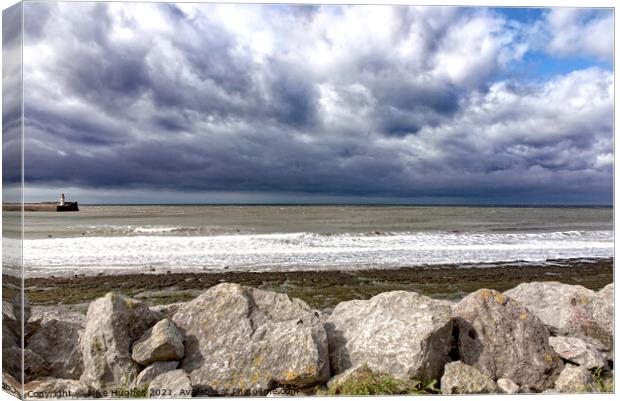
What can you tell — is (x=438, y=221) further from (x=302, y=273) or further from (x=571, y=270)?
(x=302, y=273)

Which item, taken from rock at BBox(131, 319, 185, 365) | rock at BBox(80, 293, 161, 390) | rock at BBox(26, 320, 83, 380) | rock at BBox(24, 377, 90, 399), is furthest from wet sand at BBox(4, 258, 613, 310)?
rock at BBox(131, 319, 185, 365)

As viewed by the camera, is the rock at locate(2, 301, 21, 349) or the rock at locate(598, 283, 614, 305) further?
the rock at locate(598, 283, 614, 305)

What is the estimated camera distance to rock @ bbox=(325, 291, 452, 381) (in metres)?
4.45

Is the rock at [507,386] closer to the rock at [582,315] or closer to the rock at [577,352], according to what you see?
the rock at [577,352]

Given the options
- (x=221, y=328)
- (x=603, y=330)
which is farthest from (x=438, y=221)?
(x=221, y=328)

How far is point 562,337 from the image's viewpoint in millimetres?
5062

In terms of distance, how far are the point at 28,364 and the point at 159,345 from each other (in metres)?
1.80

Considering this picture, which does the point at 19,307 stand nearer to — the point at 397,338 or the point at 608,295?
the point at 397,338

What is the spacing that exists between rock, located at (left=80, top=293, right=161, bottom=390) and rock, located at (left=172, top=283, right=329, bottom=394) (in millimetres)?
524

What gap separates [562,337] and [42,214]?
766 centimetres

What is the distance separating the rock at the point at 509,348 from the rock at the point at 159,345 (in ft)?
11.3

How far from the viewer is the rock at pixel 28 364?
471cm

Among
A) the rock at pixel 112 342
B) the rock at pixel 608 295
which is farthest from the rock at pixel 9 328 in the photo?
the rock at pixel 608 295

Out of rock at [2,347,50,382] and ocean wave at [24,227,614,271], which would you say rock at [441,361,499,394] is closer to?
rock at [2,347,50,382]
